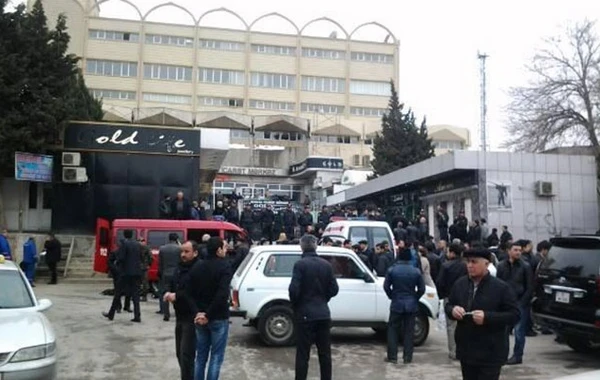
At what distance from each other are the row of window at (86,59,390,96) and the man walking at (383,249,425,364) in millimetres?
68657

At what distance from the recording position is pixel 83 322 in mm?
12578

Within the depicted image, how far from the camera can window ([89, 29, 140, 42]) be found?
71875mm

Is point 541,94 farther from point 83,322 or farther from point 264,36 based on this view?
point 264,36

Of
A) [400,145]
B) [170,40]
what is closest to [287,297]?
[400,145]

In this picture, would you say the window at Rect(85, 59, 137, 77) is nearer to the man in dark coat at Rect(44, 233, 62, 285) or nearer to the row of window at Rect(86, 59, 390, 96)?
the row of window at Rect(86, 59, 390, 96)

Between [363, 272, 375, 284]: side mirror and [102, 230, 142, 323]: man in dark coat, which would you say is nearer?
[363, 272, 375, 284]: side mirror

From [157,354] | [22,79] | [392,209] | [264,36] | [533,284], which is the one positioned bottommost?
[157,354]

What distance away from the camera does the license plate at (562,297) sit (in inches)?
354

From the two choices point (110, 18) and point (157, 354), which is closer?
point (157, 354)

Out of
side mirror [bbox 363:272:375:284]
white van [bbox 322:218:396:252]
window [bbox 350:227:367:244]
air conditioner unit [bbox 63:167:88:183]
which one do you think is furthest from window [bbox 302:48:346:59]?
side mirror [bbox 363:272:375:284]

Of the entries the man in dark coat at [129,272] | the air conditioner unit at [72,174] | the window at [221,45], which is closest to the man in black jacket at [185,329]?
the man in dark coat at [129,272]

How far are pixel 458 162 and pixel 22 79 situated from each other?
1628 centimetres

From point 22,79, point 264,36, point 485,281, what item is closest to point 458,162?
point 22,79

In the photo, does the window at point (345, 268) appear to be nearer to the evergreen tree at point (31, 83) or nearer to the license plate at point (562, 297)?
the license plate at point (562, 297)
